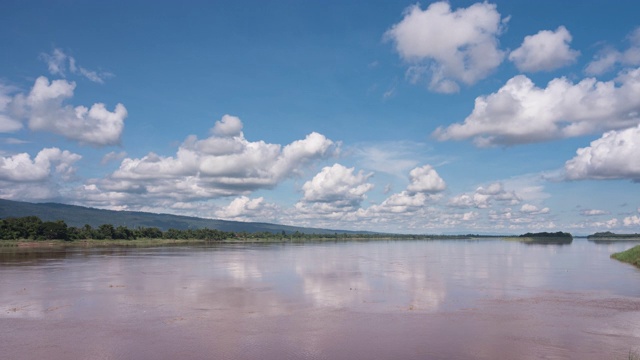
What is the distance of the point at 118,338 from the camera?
18469mm

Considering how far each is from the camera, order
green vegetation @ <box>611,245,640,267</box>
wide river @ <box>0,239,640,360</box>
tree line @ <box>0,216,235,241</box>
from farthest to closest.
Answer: tree line @ <box>0,216,235,241</box> → green vegetation @ <box>611,245,640,267</box> → wide river @ <box>0,239,640,360</box>

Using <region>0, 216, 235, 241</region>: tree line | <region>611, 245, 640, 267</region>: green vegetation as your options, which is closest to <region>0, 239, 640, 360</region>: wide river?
<region>611, 245, 640, 267</region>: green vegetation

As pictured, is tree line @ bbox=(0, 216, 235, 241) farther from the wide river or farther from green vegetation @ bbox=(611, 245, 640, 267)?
green vegetation @ bbox=(611, 245, 640, 267)

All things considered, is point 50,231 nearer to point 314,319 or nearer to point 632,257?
point 314,319

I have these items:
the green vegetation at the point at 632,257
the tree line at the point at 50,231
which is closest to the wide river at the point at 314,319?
→ the green vegetation at the point at 632,257

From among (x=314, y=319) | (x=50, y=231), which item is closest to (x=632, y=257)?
(x=314, y=319)

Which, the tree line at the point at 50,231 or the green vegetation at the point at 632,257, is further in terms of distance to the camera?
the tree line at the point at 50,231

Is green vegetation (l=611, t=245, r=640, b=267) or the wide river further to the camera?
green vegetation (l=611, t=245, r=640, b=267)

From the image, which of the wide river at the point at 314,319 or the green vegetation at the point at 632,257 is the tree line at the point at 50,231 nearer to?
the wide river at the point at 314,319

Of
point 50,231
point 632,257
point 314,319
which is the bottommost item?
point 632,257

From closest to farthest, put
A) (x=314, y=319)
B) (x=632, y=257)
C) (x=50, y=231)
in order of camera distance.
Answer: (x=314, y=319), (x=632, y=257), (x=50, y=231)

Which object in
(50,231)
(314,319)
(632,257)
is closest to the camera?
(314,319)

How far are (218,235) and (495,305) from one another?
167956 mm

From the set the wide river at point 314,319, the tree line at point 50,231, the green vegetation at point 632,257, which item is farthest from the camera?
the tree line at point 50,231
